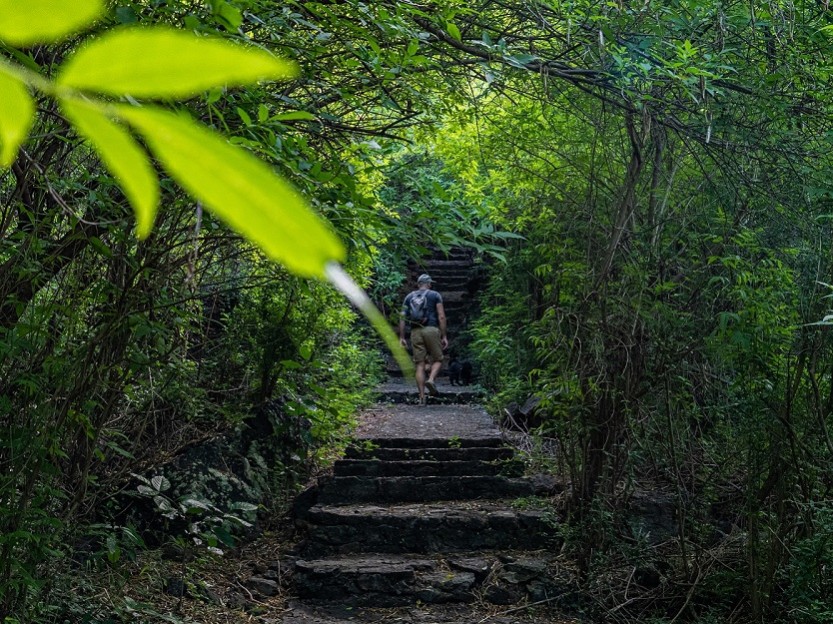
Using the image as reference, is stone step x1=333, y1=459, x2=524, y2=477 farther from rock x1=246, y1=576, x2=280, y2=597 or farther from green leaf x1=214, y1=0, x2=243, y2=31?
green leaf x1=214, y1=0, x2=243, y2=31

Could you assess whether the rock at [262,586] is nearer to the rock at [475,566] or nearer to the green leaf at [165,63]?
the rock at [475,566]

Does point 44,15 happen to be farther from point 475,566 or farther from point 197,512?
point 475,566

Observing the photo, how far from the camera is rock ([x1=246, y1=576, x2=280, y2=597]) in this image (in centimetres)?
548

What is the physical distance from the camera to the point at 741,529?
16.5 feet

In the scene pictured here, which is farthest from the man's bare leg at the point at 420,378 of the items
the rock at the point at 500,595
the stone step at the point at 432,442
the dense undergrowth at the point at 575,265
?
the rock at the point at 500,595

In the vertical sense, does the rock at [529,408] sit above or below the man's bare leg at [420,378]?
below

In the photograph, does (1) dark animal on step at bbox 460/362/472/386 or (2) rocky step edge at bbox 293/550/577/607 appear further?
(1) dark animal on step at bbox 460/362/472/386

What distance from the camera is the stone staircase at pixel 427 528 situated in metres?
5.58

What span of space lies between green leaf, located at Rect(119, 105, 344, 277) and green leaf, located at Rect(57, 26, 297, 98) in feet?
0.05

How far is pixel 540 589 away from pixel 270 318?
294 cm

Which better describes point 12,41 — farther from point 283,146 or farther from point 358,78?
point 358,78

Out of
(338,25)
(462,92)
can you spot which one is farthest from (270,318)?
(338,25)

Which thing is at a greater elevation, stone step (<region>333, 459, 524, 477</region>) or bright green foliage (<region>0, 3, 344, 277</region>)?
bright green foliage (<region>0, 3, 344, 277</region>)

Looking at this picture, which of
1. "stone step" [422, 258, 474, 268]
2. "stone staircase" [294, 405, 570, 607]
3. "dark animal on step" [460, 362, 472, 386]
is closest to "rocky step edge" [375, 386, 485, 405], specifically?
"dark animal on step" [460, 362, 472, 386]
